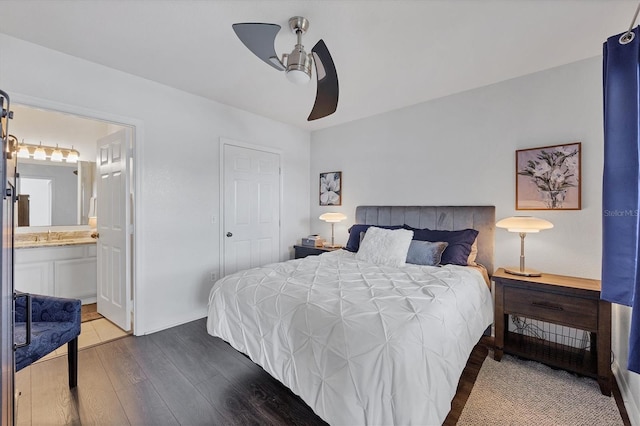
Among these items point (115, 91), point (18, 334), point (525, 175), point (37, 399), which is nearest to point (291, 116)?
point (115, 91)

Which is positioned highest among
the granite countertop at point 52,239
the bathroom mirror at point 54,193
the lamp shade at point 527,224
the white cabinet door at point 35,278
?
the bathroom mirror at point 54,193

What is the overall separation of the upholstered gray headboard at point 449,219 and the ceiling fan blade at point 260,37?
2.29 meters

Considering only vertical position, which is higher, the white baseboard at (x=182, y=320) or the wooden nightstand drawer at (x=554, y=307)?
the wooden nightstand drawer at (x=554, y=307)

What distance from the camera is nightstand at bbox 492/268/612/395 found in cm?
194

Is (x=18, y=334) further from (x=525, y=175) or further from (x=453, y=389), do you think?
(x=525, y=175)

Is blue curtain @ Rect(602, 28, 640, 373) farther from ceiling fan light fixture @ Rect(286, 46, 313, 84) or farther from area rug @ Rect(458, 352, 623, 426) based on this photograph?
ceiling fan light fixture @ Rect(286, 46, 313, 84)

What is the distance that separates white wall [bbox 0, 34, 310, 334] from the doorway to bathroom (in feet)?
0.54

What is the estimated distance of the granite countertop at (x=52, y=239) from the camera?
3.36 meters

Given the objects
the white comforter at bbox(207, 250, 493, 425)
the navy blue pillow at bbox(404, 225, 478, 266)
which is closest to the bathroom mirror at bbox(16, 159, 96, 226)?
the white comforter at bbox(207, 250, 493, 425)

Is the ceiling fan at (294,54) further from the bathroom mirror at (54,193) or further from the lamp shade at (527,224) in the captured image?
the bathroom mirror at (54,193)

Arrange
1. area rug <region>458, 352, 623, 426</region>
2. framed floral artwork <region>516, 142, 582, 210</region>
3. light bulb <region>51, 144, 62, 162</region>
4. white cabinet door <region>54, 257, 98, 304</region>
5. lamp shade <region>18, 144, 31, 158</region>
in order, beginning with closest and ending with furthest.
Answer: area rug <region>458, 352, 623, 426</region> → framed floral artwork <region>516, 142, 582, 210</region> → white cabinet door <region>54, 257, 98, 304</region> → lamp shade <region>18, 144, 31, 158</region> → light bulb <region>51, 144, 62, 162</region>

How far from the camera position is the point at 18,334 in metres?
1.73

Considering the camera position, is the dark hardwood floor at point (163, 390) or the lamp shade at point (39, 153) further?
the lamp shade at point (39, 153)

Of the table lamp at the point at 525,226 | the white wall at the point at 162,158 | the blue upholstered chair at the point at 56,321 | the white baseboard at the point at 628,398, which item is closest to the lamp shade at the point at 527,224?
the table lamp at the point at 525,226
